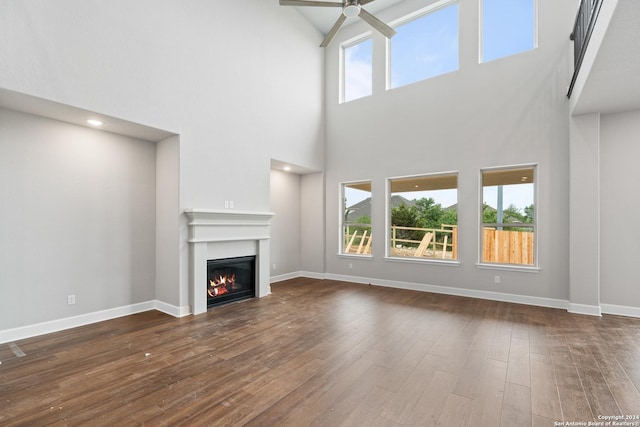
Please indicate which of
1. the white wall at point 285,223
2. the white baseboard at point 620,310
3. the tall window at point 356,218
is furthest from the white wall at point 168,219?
the white baseboard at point 620,310

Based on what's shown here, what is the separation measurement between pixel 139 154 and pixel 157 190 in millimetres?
581

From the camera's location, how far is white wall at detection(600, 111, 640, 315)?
418 centimetres

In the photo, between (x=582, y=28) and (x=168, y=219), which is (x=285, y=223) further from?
(x=582, y=28)

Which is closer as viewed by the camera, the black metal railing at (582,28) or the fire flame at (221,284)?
the black metal railing at (582,28)

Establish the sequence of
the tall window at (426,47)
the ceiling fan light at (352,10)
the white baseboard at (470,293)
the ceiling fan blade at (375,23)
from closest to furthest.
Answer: the ceiling fan light at (352,10), the ceiling fan blade at (375,23), the white baseboard at (470,293), the tall window at (426,47)

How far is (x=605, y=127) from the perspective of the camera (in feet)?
14.3

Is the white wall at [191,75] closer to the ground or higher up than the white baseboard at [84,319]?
higher up

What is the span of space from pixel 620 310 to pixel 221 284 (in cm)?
594

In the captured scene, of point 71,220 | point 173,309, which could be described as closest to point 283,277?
point 173,309

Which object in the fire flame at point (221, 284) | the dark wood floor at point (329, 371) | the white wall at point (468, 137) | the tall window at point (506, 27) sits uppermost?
the tall window at point (506, 27)

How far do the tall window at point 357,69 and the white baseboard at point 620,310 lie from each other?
5601 mm

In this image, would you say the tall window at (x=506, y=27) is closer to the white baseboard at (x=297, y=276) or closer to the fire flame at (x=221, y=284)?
the white baseboard at (x=297, y=276)

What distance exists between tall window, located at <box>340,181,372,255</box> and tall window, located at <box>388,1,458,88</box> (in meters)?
2.36

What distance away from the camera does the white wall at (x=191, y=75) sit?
3090 millimetres
